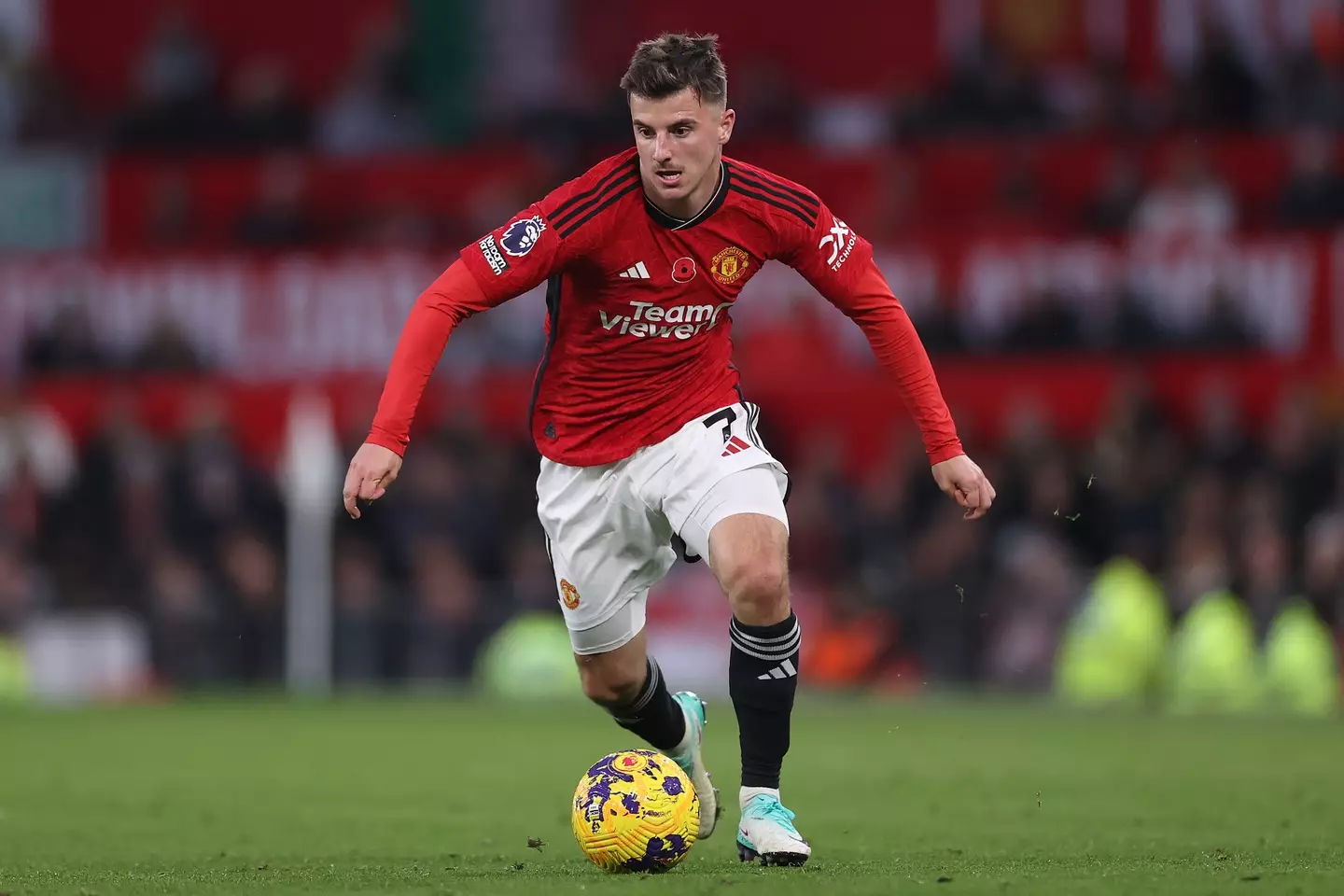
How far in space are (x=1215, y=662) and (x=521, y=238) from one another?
33.3 ft

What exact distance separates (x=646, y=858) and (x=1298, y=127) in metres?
15.1

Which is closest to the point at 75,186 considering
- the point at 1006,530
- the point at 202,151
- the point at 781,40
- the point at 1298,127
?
the point at 202,151

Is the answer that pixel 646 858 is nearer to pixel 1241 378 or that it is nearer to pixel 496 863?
pixel 496 863

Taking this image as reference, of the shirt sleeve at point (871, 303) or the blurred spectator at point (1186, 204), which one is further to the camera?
the blurred spectator at point (1186, 204)

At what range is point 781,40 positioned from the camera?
1014 inches

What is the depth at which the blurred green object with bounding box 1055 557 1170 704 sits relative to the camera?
53.1ft

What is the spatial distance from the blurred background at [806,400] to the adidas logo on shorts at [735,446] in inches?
362

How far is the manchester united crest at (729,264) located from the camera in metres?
7.40

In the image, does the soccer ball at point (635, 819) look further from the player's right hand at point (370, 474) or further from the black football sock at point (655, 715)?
the player's right hand at point (370, 474)

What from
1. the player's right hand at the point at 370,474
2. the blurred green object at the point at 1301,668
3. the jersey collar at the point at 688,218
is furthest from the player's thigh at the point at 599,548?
the blurred green object at the point at 1301,668

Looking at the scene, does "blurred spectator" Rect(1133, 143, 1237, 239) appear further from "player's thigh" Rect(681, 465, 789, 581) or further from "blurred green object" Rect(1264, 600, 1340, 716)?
"player's thigh" Rect(681, 465, 789, 581)

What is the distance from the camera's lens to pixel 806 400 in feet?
59.6

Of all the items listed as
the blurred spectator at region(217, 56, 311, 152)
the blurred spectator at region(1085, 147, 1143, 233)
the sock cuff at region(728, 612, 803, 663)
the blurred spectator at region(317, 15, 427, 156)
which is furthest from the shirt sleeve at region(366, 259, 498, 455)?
the blurred spectator at region(217, 56, 311, 152)

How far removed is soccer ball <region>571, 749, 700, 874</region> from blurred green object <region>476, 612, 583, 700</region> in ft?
34.2
